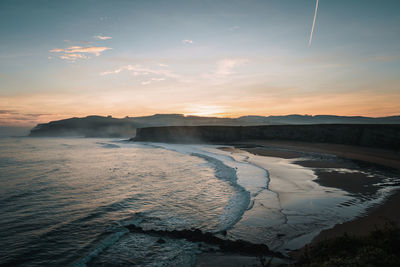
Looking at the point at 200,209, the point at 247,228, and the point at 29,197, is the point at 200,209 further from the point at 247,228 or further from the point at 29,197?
the point at 29,197

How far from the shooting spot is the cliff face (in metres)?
22.4

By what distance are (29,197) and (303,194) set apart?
10859 millimetres

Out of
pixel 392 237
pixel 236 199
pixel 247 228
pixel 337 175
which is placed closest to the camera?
pixel 392 237

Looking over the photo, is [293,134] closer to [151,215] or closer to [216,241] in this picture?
[151,215]

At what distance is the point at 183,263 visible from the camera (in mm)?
4281

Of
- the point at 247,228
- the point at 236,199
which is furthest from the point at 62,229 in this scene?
the point at 236,199

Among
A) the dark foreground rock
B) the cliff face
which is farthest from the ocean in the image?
the cliff face

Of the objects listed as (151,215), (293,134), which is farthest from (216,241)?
(293,134)

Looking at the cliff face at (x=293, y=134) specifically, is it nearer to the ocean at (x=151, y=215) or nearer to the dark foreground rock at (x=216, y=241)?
the ocean at (x=151, y=215)

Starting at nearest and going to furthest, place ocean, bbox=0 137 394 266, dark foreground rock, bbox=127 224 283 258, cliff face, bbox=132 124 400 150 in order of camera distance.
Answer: dark foreground rock, bbox=127 224 283 258 < ocean, bbox=0 137 394 266 < cliff face, bbox=132 124 400 150

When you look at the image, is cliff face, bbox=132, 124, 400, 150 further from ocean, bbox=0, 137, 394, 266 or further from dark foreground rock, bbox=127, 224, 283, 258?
dark foreground rock, bbox=127, 224, 283, 258

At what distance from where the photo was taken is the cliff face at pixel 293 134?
2242 cm

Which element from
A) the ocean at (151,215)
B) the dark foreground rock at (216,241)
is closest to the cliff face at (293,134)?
the ocean at (151,215)

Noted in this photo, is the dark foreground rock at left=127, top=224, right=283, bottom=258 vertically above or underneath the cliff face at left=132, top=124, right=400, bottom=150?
underneath
